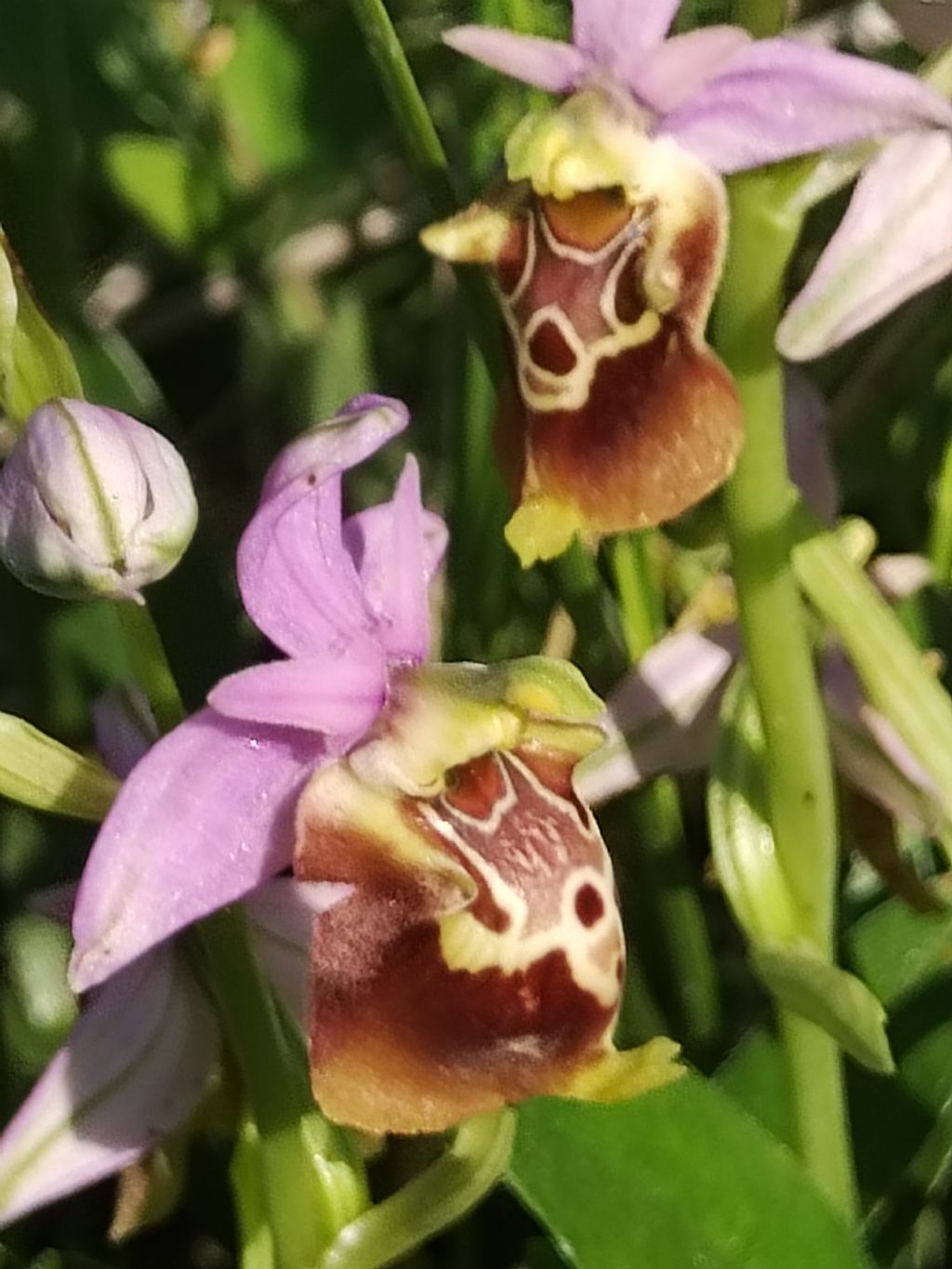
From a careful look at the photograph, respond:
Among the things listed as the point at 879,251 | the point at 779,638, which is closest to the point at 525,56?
the point at 879,251

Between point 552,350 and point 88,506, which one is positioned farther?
point 552,350

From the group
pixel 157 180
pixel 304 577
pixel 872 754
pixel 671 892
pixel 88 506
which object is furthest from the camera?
pixel 157 180

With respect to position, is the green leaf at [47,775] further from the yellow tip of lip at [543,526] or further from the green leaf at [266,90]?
the green leaf at [266,90]

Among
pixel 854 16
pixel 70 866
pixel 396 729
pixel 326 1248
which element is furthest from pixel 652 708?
pixel 854 16

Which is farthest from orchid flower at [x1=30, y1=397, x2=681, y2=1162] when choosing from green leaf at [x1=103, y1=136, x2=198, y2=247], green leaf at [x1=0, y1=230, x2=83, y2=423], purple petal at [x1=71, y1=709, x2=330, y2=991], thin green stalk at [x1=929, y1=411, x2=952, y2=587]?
green leaf at [x1=103, y1=136, x2=198, y2=247]

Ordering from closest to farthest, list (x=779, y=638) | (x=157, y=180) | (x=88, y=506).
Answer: (x=88, y=506), (x=779, y=638), (x=157, y=180)

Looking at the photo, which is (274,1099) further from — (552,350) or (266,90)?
(266,90)
